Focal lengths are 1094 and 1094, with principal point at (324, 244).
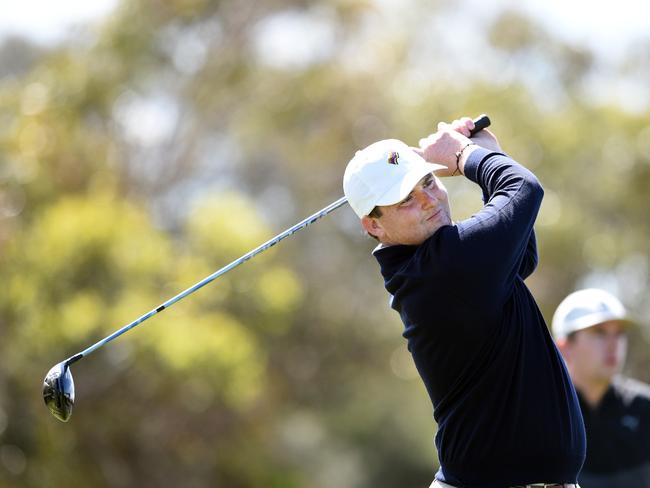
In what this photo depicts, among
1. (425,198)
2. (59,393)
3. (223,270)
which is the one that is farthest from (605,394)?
→ (59,393)

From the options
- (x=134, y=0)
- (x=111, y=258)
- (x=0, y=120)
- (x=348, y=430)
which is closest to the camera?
(x=111, y=258)

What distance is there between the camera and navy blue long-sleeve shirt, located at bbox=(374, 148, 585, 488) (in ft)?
11.2

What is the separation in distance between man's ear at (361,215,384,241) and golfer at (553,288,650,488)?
294 centimetres

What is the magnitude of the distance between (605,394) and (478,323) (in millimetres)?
3137

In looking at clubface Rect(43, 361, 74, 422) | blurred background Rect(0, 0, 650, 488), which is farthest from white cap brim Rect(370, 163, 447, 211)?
blurred background Rect(0, 0, 650, 488)

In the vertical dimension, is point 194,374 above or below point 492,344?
above

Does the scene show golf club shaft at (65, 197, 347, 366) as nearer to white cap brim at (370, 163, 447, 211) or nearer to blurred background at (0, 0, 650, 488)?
white cap brim at (370, 163, 447, 211)

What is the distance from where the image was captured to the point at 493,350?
3.48 metres

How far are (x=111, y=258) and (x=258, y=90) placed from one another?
8.04 metres

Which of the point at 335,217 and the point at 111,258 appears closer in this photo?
the point at 111,258

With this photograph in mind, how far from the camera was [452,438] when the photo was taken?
3.59 metres

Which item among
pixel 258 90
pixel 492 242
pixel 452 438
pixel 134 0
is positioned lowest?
pixel 452 438

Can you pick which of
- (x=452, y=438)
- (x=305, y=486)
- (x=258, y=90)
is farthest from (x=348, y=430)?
(x=452, y=438)

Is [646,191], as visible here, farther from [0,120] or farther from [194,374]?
[0,120]
